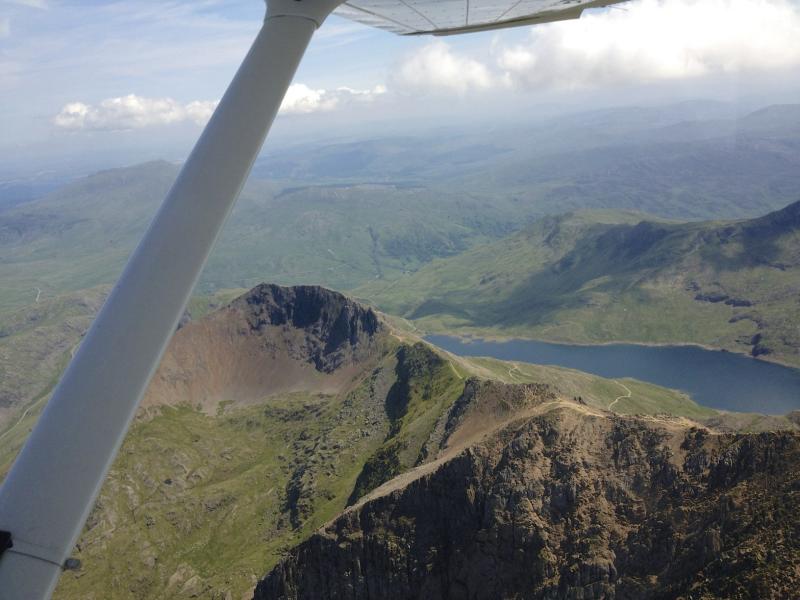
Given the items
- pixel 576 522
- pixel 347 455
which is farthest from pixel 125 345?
pixel 347 455

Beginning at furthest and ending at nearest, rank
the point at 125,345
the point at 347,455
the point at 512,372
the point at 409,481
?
the point at 512,372
the point at 347,455
the point at 409,481
the point at 125,345

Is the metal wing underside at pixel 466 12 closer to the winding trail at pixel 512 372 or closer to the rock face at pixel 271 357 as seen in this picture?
the rock face at pixel 271 357

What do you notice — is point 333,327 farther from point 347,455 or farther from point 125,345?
point 125,345

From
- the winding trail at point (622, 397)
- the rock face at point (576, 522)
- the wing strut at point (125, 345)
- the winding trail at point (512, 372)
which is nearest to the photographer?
the wing strut at point (125, 345)

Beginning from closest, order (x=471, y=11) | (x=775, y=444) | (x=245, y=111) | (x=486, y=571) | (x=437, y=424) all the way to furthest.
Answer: (x=245, y=111), (x=471, y=11), (x=775, y=444), (x=486, y=571), (x=437, y=424)

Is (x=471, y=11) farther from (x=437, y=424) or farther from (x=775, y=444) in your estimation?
(x=437, y=424)

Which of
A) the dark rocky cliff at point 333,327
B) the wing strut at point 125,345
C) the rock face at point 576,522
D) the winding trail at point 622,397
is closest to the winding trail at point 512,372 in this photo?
the winding trail at point 622,397

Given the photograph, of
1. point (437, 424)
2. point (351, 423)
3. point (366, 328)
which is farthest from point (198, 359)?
point (437, 424)
